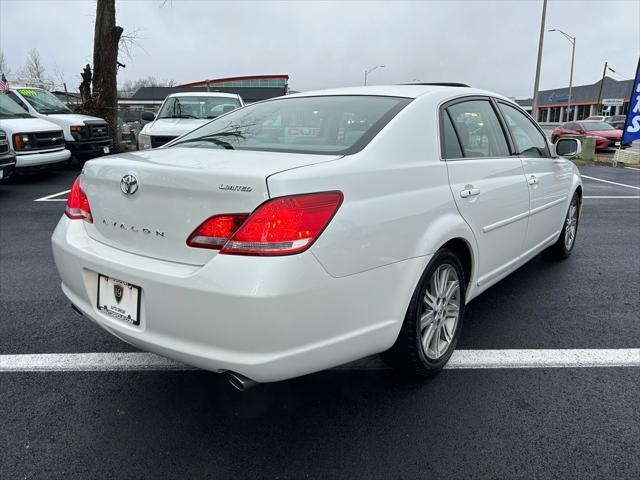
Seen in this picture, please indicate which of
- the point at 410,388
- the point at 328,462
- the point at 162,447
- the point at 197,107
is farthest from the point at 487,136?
the point at 197,107

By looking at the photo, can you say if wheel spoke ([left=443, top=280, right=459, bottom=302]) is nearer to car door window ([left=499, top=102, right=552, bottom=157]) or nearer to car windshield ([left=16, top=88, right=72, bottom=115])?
car door window ([left=499, top=102, right=552, bottom=157])

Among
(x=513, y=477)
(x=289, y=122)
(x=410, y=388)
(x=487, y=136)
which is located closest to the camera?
(x=513, y=477)

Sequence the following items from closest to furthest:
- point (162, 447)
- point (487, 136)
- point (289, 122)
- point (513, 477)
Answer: point (513, 477) < point (162, 447) < point (289, 122) < point (487, 136)

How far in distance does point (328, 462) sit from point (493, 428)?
802 millimetres

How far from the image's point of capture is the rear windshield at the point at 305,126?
98.0 inches

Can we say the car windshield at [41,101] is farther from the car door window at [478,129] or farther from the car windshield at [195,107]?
the car door window at [478,129]

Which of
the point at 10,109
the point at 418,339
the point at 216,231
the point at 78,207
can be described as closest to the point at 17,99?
the point at 10,109

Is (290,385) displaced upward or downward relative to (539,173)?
downward

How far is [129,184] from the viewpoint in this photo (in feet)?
7.34

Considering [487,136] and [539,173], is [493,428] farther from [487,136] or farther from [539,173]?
[539,173]

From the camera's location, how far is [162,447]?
220 cm

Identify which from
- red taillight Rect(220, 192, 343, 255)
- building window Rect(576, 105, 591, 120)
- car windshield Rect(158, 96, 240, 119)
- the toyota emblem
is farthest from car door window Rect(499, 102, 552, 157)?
building window Rect(576, 105, 591, 120)

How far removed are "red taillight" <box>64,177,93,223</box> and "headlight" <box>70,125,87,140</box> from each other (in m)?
10.2

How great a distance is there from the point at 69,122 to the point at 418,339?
11508 mm
